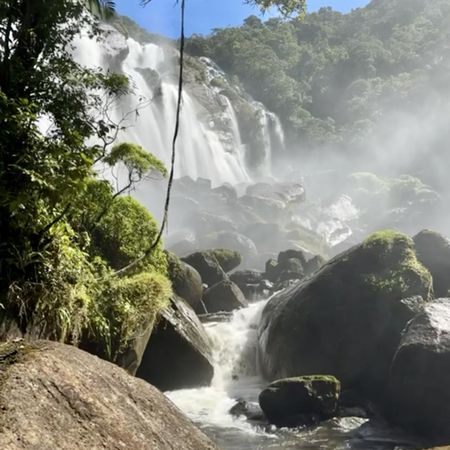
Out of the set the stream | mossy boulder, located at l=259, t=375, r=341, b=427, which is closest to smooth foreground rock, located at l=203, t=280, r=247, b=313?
the stream

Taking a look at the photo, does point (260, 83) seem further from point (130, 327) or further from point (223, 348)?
point (130, 327)

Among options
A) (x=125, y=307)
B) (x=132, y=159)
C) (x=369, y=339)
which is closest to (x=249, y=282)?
(x=369, y=339)

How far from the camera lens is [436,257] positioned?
55.6ft

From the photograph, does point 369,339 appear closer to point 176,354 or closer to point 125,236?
point 176,354

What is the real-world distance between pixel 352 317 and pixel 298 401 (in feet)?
12.0

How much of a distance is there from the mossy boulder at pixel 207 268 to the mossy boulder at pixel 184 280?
3.93m

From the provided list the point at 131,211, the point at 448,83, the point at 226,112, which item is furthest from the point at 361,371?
the point at 448,83

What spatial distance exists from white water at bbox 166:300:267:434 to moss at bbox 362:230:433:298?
4.57 meters

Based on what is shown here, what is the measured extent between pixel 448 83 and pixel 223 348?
6899 centimetres

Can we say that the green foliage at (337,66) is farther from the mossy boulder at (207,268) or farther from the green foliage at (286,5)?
the green foliage at (286,5)

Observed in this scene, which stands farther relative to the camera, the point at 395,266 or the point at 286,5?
the point at 395,266

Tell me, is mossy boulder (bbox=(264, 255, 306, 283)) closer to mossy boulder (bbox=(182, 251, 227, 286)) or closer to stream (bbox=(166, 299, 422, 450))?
mossy boulder (bbox=(182, 251, 227, 286))

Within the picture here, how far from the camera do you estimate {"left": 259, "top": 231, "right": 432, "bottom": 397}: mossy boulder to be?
544 inches

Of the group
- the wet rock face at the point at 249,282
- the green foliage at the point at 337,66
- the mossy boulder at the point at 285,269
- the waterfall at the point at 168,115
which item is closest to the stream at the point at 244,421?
the wet rock face at the point at 249,282
